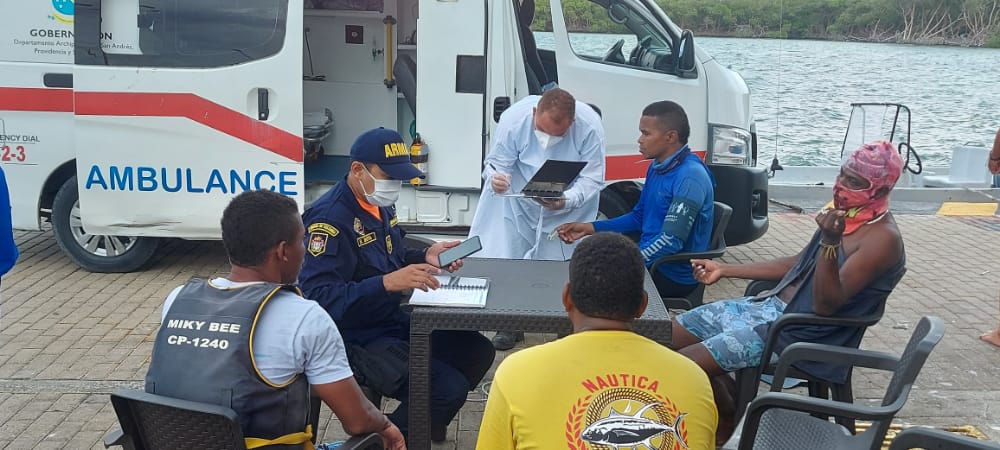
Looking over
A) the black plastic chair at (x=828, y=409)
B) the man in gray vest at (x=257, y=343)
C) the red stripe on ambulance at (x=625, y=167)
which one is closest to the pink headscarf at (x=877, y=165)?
the black plastic chair at (x=828, y=409)

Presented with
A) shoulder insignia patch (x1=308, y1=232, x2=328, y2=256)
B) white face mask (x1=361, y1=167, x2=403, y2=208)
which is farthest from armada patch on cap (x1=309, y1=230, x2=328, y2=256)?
white face mask (x1=361, y1=167, x2=403, y2=208)

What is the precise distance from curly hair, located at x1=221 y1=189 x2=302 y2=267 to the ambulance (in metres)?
3.73

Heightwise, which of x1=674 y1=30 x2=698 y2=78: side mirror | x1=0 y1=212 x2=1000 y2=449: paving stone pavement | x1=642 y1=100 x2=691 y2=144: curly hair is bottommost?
x1=0 y1=212 x2=1000 y2=449: paving stone pavement

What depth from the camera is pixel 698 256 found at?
4656 millimetres

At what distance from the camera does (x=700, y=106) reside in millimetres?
6754

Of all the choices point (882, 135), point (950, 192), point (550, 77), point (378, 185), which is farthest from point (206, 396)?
point (882, 135)

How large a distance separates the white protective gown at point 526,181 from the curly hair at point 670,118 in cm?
54

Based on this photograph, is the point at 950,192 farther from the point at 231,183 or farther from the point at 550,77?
the point at 231,183

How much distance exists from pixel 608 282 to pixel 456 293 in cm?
139

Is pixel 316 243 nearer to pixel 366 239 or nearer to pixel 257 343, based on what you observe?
pixel 366 239

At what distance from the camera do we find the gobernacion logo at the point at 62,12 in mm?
6461

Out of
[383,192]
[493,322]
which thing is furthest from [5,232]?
[493,322]

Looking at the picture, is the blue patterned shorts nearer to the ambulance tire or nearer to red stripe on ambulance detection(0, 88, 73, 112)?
the ambulance tire

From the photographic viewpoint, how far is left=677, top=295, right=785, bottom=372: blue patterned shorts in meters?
3.80
